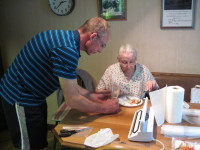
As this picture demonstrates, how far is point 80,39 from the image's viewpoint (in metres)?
1.38

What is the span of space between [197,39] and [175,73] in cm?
45

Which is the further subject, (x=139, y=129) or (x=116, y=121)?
(x=116, y=121)

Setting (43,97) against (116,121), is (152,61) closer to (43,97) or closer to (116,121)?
(116,121)

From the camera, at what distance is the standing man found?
1266mm

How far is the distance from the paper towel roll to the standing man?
1.22 feet

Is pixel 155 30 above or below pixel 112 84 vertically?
above

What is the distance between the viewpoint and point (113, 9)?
2506 millimetres

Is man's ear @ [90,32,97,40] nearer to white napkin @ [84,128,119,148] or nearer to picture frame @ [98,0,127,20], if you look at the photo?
white napkin @ [84,128,119,148]

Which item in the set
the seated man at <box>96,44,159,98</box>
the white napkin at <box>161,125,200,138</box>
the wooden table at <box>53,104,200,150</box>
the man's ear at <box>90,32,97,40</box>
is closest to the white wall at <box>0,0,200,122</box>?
the seated man at <box>96,44,159,98</box>

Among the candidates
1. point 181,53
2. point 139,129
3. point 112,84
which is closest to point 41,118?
point 139,129

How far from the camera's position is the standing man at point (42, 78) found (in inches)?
49.8

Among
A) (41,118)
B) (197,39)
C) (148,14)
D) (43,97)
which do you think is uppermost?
(148,14)

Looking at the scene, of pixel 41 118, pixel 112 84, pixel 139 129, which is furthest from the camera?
pixel 112 84

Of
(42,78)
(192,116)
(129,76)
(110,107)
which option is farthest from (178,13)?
(42,78)
